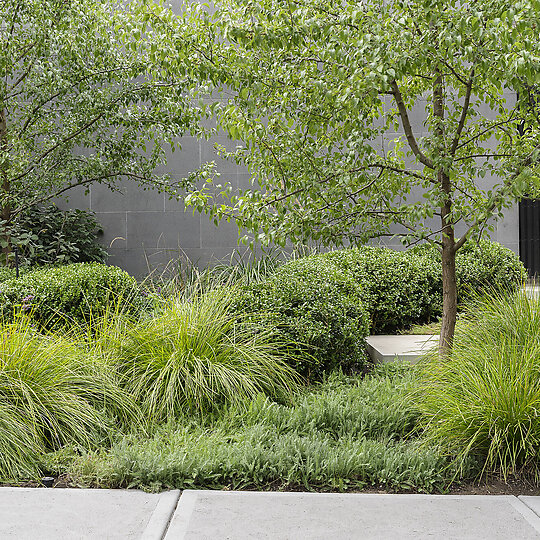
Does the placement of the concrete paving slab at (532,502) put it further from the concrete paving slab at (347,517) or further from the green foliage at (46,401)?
the green foliage at (46,401)

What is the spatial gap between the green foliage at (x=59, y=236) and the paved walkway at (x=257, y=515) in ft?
19.3

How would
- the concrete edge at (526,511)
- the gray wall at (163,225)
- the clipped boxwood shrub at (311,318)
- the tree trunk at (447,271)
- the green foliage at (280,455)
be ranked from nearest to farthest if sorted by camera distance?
the concrete edge at (526,511)
the green foliage at (280,455)
the tree trunk at (447,271)
the clipped boxwood shrub at (311,318)
the gray wall at (163,225)

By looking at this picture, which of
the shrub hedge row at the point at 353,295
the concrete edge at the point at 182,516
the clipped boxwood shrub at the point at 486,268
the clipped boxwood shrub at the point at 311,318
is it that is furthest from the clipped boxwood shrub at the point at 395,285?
the concrete edge at the point at 182,516

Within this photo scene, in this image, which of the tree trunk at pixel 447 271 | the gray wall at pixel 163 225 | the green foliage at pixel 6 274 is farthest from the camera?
the gray wall at pixel 163 225

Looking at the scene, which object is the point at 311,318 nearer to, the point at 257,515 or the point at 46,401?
the point at 46,401

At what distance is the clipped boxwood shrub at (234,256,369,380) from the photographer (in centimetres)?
534

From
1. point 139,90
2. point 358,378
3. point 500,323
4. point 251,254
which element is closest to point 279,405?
point 358,378

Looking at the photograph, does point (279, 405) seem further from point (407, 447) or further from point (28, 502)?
point (28, 502)

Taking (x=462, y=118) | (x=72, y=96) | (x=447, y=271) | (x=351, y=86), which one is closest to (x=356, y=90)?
(x=351, y=86)

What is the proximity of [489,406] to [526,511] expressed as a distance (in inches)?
26.7

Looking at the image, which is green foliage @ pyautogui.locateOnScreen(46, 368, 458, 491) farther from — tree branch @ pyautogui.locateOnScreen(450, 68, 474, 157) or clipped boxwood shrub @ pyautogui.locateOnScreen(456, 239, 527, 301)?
clipped boxwood shrub @ pyautogui.locateOnScreen(456, 239, 527, 301)

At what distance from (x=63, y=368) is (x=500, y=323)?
344cm

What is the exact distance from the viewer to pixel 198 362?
4.65 metres

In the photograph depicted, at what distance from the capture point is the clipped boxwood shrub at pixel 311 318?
17.5ft
